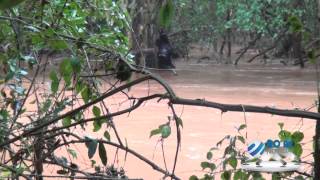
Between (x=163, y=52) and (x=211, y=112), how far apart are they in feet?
29.0

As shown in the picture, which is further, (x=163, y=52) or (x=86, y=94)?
(x=163, y=52)

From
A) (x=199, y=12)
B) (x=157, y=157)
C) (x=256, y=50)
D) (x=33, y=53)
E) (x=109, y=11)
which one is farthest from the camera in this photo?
(x=256, y=50)

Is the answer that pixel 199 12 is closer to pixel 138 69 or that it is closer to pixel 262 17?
pixel 262 17

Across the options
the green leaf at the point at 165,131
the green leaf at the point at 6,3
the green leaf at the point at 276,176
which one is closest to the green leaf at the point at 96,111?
the green leaf at the point at 165,131

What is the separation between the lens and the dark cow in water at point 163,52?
59.8 ft

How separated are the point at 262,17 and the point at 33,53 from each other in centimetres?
1196

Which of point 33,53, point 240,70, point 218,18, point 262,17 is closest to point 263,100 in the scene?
point 262,17

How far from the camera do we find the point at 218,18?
60.1 ft

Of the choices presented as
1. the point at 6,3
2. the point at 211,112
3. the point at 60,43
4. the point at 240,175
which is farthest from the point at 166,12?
the point at 211,112

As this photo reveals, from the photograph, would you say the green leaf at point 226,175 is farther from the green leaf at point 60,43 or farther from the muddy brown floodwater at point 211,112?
the green leaf at point 60,43

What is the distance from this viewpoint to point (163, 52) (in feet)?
59.7

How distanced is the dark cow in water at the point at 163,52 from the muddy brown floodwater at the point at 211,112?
21.5 inches

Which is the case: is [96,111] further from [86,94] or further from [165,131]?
[165,131]

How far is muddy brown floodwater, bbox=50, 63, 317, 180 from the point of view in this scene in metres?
6.25
